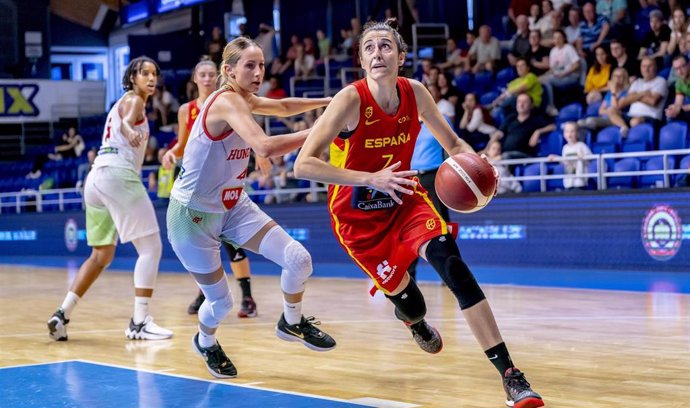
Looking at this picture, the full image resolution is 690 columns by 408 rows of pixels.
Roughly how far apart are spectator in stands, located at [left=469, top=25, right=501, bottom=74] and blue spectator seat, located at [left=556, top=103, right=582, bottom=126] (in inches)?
83.7

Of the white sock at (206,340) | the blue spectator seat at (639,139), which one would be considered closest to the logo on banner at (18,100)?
the blue spectator seat at (639,139)

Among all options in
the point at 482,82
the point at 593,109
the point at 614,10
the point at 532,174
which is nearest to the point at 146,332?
the point at 532,174

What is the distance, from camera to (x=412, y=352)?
6.05m

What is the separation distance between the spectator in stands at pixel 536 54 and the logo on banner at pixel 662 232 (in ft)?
11.4

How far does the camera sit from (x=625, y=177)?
11781mm

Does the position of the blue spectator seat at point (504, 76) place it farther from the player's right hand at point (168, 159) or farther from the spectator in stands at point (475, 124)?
the player's right hand at point (168, 159)

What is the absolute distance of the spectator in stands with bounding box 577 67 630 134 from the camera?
12.0 m

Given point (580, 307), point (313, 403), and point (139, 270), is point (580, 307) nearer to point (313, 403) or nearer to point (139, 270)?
point (139, 270)

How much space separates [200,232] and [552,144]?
7989 mm

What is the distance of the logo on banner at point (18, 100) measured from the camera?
86.7 feet

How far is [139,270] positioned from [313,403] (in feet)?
9.65

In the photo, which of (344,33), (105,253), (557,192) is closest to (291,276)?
(105,253)

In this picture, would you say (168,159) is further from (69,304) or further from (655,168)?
(655,168)

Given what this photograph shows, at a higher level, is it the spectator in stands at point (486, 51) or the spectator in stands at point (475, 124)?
the spectator in stands at point (486, 51)
